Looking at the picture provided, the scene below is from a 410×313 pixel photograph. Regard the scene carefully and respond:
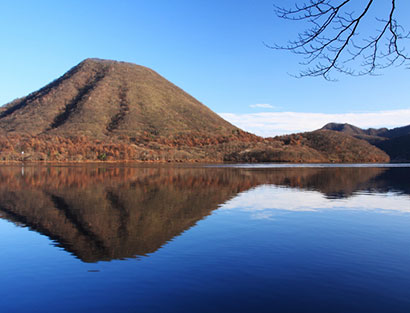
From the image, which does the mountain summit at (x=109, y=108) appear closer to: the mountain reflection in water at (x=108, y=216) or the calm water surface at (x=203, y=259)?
the mountain reflection in water at (x=108, y=216)

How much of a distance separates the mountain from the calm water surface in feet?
325

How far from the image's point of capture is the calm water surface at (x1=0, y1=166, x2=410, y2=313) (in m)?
7.71

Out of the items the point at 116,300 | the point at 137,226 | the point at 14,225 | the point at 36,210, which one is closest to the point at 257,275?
the point at 116,300

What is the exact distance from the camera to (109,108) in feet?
499

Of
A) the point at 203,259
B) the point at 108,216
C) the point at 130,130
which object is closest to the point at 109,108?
the point at 130,130

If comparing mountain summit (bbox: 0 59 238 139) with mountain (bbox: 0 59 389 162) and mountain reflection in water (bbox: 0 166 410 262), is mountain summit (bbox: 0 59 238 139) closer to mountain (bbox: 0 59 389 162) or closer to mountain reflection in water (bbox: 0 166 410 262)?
mountain (bbox: 0 59 389 162)

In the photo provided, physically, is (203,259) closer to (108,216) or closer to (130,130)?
(108,216)

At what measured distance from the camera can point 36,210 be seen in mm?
19094

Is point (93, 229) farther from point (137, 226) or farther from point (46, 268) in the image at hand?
point (46, 268)

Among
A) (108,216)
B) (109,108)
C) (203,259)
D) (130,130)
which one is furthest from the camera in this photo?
(109,108)

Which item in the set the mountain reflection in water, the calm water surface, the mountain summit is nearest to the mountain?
the mountain summit

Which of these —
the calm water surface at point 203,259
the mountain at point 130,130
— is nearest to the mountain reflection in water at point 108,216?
the calm water surface at point 203,259

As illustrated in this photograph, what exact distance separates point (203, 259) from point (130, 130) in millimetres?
128154

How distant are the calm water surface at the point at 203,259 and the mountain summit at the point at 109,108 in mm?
114143
